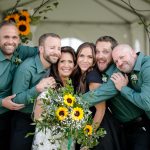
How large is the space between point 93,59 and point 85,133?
0.81 meters

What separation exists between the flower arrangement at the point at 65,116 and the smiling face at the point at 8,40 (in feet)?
2.45

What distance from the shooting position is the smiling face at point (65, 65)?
356cm

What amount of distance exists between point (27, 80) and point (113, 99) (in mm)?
777

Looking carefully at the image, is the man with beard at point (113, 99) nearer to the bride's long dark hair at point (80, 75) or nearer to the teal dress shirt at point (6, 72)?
the bride's long dark hair at point (80, 75)

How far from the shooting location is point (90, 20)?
311 inches

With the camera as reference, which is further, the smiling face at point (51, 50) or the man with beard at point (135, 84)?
the smiling face at point (51, 50)

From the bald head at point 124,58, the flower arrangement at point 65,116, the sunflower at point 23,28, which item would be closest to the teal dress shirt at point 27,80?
the flower arrangement at point 65,116

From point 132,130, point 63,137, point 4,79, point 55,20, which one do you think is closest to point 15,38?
point 4,79

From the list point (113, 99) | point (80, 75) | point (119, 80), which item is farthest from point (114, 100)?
point (80, 75)

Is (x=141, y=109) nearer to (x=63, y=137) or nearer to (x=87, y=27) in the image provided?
(x=63, y=137)

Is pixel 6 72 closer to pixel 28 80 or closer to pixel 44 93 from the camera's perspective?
pixel 28 80

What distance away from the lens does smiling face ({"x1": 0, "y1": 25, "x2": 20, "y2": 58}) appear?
3570mm

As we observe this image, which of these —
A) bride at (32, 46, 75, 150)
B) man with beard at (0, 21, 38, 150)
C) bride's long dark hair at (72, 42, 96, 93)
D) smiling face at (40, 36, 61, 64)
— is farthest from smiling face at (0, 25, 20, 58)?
bride's long dark hair at (72, 42, 96, 93)

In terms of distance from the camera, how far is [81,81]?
3.55 m
